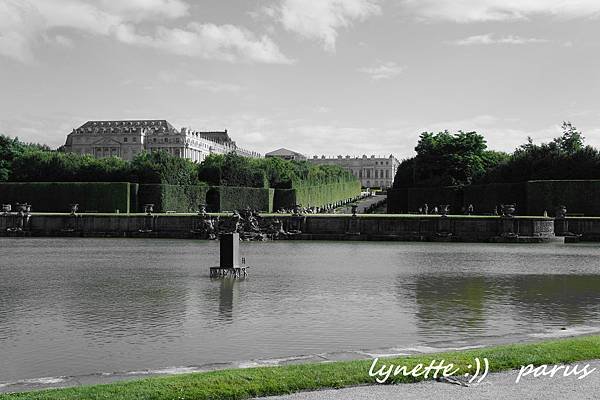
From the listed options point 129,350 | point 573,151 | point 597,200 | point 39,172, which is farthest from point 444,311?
point 39,172

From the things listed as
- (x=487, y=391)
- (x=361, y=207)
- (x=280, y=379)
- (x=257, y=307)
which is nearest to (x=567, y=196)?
(x=257, y=307)

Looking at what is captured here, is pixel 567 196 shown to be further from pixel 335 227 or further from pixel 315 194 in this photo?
pixel 315 194

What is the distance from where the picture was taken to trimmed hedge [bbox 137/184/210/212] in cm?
5809

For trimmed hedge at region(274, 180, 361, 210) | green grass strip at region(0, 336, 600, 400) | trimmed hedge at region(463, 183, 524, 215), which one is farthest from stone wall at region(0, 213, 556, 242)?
green grass strip at region(0, 336, 600, 400)

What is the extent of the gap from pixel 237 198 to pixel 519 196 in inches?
984

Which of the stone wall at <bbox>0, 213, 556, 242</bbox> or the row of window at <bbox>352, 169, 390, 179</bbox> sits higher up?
the row of window at <bbox>352, 169, 390, 179</bbox>

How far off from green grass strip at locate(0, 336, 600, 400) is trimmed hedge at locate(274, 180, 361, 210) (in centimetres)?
5223

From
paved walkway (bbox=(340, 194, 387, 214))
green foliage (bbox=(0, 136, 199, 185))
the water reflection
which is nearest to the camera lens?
the water reflection

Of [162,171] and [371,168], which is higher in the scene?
[371,168]

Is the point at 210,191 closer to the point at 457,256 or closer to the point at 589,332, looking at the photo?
the point at 457,256

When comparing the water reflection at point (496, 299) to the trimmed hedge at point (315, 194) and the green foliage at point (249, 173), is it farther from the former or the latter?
the green foliage at point (249, 173)

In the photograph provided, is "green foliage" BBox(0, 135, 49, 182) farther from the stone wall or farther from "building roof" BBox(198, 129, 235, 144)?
"building roof" BBox(198, 129, 235, 144)

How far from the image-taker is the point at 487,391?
6879mm

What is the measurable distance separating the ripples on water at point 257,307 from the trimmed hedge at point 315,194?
3917 centimetres
